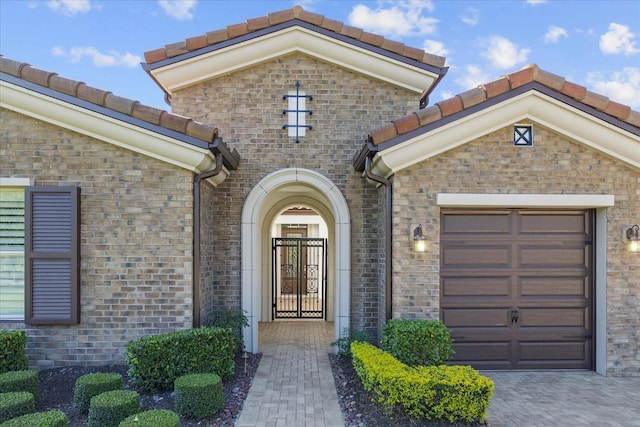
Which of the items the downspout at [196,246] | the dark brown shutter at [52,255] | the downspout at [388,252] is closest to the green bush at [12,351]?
the dark brown shutter at [52,255]

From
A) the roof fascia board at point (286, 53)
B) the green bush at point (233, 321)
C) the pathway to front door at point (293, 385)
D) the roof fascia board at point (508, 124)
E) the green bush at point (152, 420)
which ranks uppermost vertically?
the roof fascia board at point (286, 53)

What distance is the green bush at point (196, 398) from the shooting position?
465cm

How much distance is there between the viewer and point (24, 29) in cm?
1406

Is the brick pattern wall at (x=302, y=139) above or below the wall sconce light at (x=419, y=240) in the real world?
above

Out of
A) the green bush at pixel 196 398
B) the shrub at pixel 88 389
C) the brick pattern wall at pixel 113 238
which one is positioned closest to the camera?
the green bush at pixel 196 398

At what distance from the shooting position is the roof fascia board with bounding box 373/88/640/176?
6.05 m

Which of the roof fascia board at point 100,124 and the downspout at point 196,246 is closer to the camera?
the roof fascia board at point 100,124

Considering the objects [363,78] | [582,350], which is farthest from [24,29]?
[582,350]

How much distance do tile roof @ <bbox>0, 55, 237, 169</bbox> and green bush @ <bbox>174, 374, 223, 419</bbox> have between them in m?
3.34

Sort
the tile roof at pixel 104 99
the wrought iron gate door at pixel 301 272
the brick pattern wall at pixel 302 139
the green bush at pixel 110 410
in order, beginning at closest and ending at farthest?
the green bush at pixel 110 410
the tile roof at pixel 104 99
the brick pattern wall at pixel 302 139
the wrought iron gate door at pixel 301 272

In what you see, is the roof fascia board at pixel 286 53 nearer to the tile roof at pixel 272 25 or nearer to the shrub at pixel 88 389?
the tile roof at pixel 272 25

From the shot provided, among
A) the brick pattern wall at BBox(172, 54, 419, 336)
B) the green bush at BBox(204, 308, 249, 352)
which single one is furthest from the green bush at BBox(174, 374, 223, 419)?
the brick pattern wall at BBox(172, 54, 419, 336)

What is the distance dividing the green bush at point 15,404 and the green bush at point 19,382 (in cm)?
26

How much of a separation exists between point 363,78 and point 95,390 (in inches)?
261
